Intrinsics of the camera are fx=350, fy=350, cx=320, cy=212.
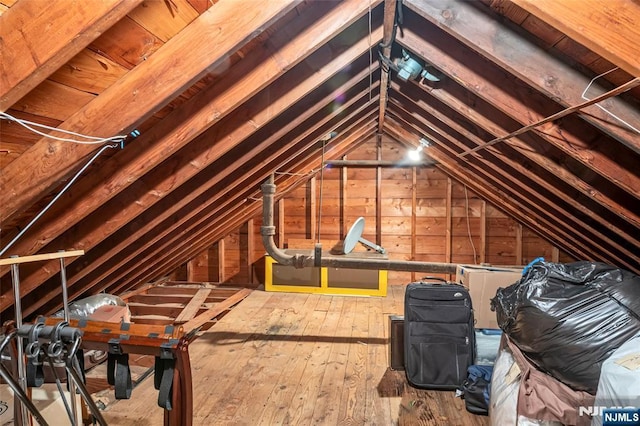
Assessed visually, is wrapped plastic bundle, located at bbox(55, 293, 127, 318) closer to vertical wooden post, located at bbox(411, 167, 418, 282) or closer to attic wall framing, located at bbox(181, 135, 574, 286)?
attic wall framing, located at bbox(181, 135, 574, 286)

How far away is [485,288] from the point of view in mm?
3055

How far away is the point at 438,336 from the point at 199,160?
6.17 ft

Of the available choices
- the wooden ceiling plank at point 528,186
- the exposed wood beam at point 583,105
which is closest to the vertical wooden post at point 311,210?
the wooden ceiling plank at point 528,186

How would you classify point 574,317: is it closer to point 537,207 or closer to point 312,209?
point 537,207

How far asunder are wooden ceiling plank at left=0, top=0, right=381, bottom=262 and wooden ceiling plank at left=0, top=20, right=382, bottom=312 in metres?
0.15

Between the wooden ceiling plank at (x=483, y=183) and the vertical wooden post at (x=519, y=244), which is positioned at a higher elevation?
the wooden ceiling plank at (x=483, y=183)

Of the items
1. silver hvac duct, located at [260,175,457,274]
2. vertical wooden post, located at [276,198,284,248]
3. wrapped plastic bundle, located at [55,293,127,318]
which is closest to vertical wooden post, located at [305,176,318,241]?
vertical wooden post, located at [276,198,284,248]

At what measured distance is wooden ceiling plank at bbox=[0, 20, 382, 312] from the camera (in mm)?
1882

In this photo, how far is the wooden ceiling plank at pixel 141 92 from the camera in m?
1.16

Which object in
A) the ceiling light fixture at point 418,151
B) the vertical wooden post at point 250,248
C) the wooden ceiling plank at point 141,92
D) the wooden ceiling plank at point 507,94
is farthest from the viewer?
the vertical wooden post at point 250,248

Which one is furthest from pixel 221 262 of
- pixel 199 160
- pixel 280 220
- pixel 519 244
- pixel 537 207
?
pixel 519 244

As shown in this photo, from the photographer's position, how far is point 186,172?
1.99 metres

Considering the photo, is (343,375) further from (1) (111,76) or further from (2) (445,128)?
(1) (111,76)

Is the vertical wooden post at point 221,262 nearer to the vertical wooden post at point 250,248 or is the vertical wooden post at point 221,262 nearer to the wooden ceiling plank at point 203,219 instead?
the vertical wooden post at point 250,248
